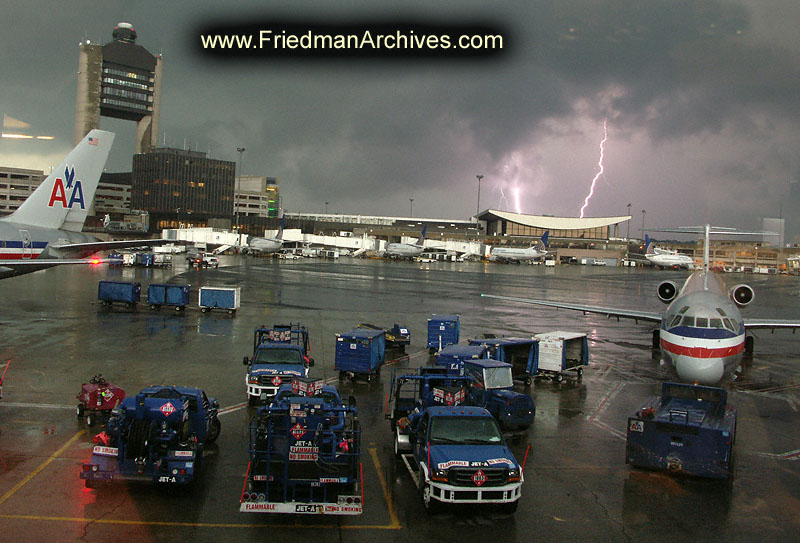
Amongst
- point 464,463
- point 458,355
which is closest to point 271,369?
point 458,355

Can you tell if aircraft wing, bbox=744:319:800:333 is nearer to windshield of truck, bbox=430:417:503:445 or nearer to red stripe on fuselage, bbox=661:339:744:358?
red stripe on fuselage, bbox=661:339:744:358

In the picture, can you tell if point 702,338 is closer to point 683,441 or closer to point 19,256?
point 683,441

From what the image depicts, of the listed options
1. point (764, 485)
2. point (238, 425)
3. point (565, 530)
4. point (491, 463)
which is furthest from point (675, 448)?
point (238, 425)

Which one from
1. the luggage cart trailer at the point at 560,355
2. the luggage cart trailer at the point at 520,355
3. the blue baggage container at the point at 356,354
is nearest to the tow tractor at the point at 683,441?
the luggage cart trailer at the point at 520,355

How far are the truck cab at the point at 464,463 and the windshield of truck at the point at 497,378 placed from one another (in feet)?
19.7

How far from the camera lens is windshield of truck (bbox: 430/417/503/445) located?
43.6ft

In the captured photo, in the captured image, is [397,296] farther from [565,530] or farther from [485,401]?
[565,530]

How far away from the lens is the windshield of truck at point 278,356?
2111cm

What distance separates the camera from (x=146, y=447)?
12.6m

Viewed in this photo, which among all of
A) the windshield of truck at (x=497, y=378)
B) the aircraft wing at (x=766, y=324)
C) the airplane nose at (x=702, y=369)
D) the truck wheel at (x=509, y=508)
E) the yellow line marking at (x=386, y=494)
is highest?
the aircraft wing at (x=766, y=324)

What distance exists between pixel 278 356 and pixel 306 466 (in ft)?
31.7

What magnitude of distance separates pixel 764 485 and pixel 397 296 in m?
46.9

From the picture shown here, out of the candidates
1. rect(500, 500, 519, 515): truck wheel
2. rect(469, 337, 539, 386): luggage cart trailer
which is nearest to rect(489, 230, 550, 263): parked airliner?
rect(469, 337, 539, 386): luggage cart trailer

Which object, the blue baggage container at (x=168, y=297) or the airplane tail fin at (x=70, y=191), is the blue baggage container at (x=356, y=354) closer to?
the blue baggage container at (x=168, y=297)
